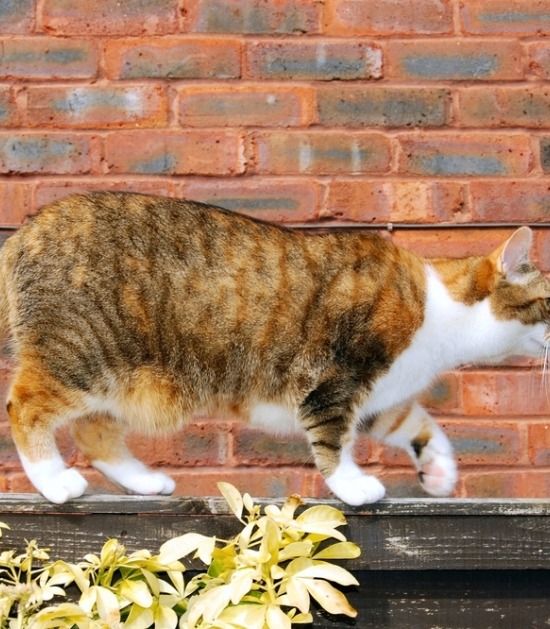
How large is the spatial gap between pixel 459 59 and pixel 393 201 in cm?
38

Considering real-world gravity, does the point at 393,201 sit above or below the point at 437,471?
above

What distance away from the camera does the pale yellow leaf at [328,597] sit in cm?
130

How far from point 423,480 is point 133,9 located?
128 centimetres

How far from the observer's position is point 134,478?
211 cm

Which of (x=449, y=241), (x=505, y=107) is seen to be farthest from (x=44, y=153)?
(x=505, y=107)

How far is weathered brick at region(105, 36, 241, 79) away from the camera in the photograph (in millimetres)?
2473

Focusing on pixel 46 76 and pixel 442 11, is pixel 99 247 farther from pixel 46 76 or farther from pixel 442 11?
pixel 442 11

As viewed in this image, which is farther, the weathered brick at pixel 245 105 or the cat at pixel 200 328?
the weathered brick at pixel 245 105

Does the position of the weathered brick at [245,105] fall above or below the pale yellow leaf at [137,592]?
above

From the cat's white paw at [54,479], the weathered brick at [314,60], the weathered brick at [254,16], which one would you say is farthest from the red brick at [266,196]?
the cat's white paw at [54,479]

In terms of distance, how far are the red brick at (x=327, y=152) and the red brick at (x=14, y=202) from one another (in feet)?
1.86

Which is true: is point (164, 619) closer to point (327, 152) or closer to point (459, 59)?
point (327, 152)

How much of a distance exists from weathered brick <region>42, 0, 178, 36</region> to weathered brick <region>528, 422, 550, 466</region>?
50.5 inches

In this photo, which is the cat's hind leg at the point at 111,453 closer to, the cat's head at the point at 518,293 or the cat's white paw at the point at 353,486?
the cat's white paw at the point at 353,486
